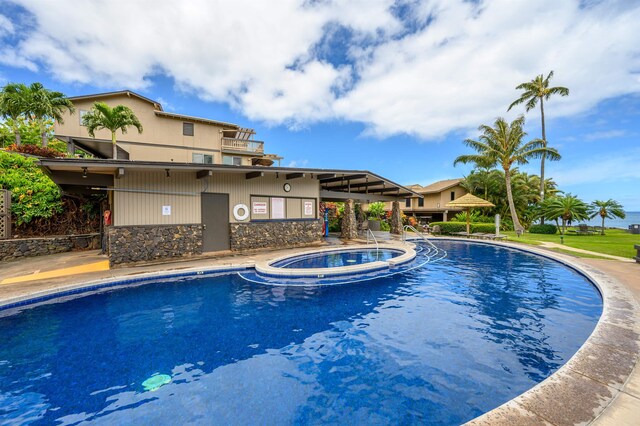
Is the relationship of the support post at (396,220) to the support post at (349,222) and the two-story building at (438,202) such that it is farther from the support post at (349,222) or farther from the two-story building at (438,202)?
the two-story building at (438,202)

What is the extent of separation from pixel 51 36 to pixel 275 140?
28.1 meters

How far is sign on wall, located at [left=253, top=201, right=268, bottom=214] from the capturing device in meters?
12.3

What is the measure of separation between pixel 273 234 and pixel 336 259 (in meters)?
3.76

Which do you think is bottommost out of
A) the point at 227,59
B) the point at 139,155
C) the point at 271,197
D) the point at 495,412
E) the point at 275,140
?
the point at 495,412

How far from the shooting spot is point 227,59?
16844 millimetres

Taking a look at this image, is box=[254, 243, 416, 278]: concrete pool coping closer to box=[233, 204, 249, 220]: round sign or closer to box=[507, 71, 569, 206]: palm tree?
box=[233, 204, 249, 220]: round sign

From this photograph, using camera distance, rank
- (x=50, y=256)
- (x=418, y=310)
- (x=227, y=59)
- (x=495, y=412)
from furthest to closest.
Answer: (x=227, y=59) → (x=50, y=256) → (x=418, y=310) → (x=495, y=412)

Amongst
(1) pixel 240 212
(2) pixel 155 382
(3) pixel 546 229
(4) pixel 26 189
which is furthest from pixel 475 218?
(4) pixel 26 189

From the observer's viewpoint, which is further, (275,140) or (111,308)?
(275,140)

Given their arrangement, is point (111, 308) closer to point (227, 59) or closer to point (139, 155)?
point (227, 59)

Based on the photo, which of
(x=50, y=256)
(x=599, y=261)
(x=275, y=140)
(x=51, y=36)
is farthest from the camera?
(x=275, y=140)

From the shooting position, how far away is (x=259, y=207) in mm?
12438

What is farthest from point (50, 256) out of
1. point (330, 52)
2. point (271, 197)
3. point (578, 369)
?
point (330, 52)

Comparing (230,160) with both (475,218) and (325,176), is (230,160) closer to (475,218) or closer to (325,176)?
A: (325,176)
